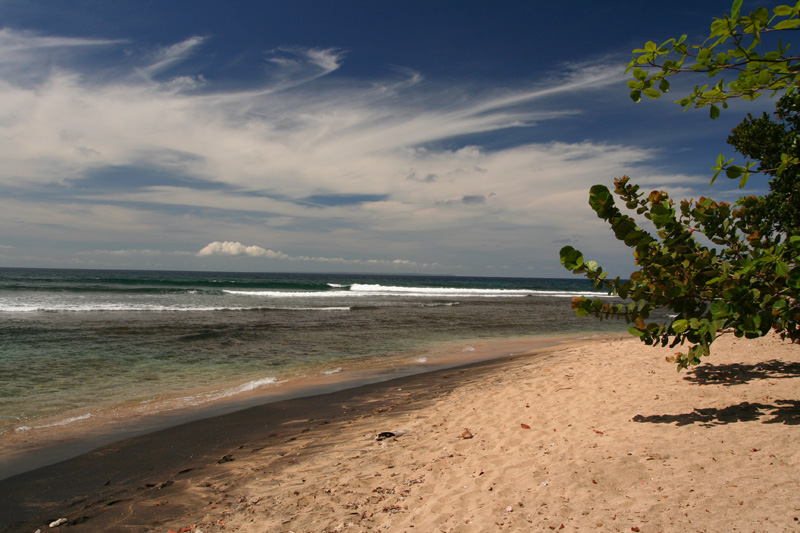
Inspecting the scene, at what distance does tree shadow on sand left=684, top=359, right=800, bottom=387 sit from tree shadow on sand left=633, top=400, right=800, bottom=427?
1.36 m

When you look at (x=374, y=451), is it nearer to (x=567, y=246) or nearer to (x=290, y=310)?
(x=567, y=246)

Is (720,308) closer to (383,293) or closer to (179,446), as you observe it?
(179,446)

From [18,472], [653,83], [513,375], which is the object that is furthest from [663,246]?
[18,472]

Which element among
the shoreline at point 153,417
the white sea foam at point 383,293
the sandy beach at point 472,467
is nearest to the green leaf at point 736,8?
the sandy beach at point 472,467

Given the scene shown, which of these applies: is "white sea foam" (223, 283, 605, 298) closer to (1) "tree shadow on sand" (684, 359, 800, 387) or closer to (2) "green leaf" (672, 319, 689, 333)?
(1) "tree shadow on sand" (684, 359, 800, 387)

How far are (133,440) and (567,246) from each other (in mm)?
6194

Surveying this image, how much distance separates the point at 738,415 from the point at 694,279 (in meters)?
2.63

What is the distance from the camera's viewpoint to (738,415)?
490 cm

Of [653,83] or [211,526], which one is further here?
[211,526]

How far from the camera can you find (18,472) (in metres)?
4.94

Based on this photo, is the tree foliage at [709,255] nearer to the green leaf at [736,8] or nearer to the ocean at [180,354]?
the green leaf at [736,8]

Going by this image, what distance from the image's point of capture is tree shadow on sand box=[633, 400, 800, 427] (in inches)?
182

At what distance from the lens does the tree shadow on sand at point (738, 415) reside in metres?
4.63

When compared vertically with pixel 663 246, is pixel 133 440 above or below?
below
